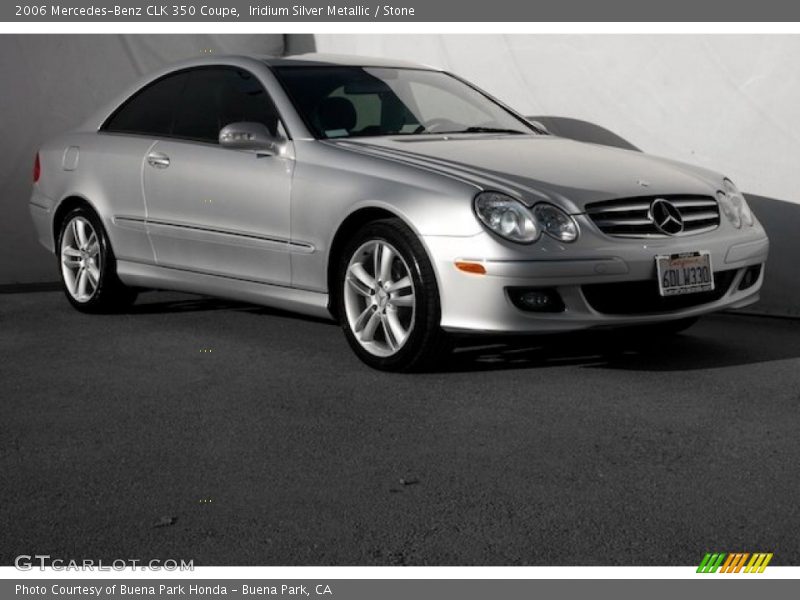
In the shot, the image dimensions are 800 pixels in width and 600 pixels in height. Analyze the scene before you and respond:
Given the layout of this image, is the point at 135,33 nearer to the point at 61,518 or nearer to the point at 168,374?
the point at 168,374

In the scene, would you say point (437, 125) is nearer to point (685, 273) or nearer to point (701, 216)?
point (701, 216)

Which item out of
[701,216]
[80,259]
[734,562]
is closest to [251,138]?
[80,259]

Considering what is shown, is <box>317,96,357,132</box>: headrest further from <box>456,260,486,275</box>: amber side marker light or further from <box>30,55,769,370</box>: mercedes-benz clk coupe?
<box>456,260,486,275</box>: amber side marker light

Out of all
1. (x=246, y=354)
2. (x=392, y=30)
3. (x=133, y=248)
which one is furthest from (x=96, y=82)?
(x=246, y=354)

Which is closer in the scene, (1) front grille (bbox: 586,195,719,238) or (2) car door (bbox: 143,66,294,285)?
(1) front grille (bbox: 586,195,719,238)

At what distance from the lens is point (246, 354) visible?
7.44 meters

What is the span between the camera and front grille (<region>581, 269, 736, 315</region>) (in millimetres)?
6504

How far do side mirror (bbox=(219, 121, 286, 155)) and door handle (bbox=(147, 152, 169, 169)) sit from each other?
721mm

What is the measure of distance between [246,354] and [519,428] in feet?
7.18

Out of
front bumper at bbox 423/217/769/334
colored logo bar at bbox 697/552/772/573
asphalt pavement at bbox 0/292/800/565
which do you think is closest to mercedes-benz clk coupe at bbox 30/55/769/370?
front bumper at bbox 423/217/769/334

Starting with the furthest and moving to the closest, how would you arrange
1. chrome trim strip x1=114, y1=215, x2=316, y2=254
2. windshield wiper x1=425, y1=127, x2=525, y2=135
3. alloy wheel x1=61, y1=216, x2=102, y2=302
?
1. alloy wheel x1=61, y1=216, x2=102, y2=302
2. windshield wiper x1=425, y1=127, x2=525, y2=135
3. chrome trim strip x1=114, y1=215, x2=316, y2=254

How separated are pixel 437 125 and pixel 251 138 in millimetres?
1140

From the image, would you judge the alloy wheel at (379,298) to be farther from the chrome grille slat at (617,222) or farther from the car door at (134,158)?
the car door at (134,158)

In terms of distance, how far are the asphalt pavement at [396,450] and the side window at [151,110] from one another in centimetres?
126
